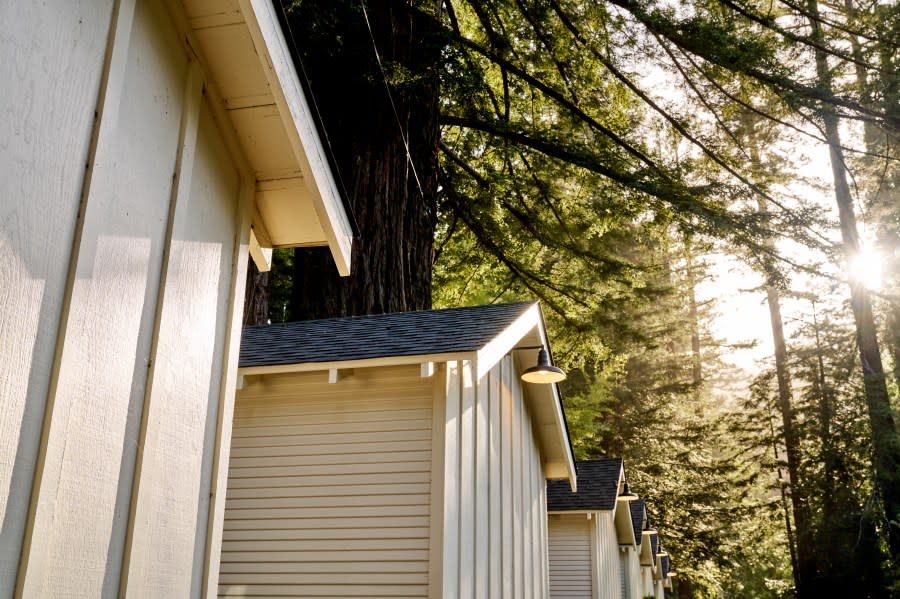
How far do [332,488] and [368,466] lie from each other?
0.38m

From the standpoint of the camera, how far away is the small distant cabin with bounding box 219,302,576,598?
21.9 ft

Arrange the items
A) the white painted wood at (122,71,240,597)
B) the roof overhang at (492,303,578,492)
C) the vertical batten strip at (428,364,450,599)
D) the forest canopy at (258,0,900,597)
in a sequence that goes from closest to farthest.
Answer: the white painted wood at (122,71,240,597) < the vertical batten strip at (428,364,450,599) < the roof overhang at (492,303,578,492) < the forest canopy at (258,0,900,597)

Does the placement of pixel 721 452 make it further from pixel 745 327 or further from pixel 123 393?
pixel 123 393

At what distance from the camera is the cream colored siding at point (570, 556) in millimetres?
15281

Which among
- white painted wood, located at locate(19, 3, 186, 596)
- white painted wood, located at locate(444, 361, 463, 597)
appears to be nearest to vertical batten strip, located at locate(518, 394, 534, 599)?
white painted wood, located at locate(444, 361, 463, 597)

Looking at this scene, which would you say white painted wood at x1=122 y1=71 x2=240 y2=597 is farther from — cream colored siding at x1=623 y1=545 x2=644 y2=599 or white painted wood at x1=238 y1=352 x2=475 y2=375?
cream colored siding at x1=623 y1=545 x2=644 y2=599

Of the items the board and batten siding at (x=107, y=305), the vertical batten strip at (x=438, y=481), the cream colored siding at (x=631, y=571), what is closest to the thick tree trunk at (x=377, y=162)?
the vertical batten strip at (x=438, y=481)

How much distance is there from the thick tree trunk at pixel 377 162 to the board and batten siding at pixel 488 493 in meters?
2.86

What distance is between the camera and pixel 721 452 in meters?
35.7

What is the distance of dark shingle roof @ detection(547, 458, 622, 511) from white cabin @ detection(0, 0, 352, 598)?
12.6 m

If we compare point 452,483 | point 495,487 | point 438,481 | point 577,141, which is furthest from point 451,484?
point 577,141

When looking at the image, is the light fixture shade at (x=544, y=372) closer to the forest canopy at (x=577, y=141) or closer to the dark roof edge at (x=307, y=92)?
the forest canopy at (x=577, y=141)

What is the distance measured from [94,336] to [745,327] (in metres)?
38.7

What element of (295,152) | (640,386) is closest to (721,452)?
(640,386)
